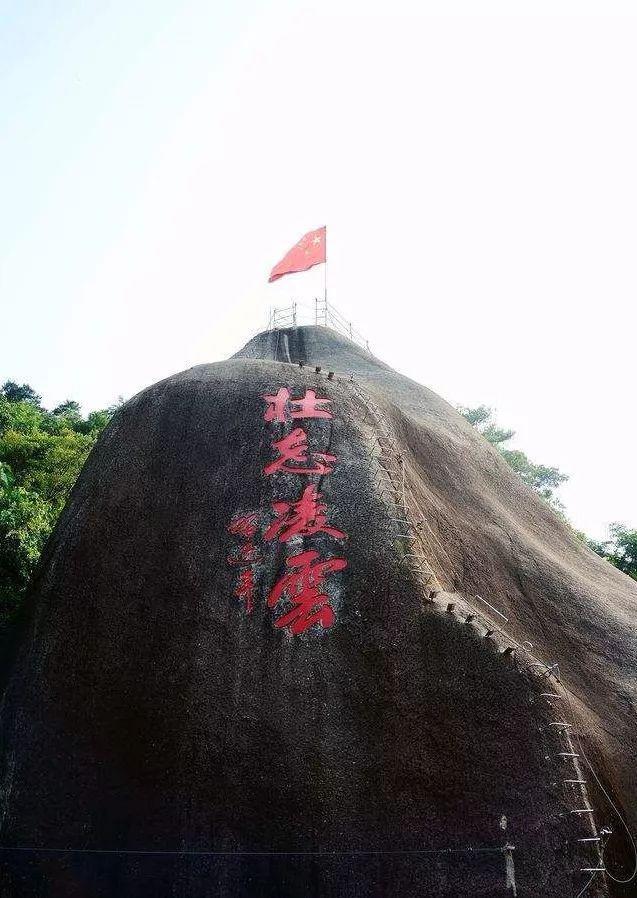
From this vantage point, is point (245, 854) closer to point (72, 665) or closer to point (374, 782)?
point (374, 782)

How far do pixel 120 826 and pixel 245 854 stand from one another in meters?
1.64

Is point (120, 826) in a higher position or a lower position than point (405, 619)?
lower

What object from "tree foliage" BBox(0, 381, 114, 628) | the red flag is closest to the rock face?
"tree foliage" BBox(0, 381, 114, 628)

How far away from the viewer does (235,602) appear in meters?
7.88

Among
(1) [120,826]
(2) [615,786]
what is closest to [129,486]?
(1) [120,826]

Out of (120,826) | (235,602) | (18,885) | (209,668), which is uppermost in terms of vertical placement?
(235,602)
